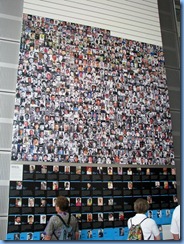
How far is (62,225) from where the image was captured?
138 inches

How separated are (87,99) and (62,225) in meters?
1.81

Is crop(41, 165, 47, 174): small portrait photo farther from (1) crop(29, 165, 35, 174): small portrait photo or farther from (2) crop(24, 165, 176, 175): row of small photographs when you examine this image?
(1) crop(29, 165, 35, 174): small portrait photo

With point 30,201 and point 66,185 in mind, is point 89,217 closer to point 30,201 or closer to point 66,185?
point 66,185

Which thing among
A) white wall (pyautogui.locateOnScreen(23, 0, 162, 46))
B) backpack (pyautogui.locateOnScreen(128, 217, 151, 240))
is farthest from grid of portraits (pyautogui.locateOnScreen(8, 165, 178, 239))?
white wall (pyautogui.locateOnScreen(23, 0, 162, 46))

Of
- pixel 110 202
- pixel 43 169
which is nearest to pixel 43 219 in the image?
pixel 43 169

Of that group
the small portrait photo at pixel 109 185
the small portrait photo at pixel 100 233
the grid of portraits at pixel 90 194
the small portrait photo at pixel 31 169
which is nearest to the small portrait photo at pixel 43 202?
the grid of portraits at pixel 90 194

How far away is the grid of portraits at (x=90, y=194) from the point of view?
365 cm

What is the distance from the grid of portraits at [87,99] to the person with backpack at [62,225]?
0.65 meters

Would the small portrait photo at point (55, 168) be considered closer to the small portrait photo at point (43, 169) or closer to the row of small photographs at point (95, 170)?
the row of small photographs at point (95, 170)

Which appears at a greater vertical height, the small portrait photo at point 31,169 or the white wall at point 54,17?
the white wall at point 54,17

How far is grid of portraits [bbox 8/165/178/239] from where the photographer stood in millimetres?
3652

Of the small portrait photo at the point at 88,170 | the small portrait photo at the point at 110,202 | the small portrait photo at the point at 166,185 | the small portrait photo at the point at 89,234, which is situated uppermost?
the small portrait photo at the point at 88,170

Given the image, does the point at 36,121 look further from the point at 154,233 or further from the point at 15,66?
the point at 154,233

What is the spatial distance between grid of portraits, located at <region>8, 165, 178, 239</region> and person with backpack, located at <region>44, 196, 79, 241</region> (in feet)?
0.70
